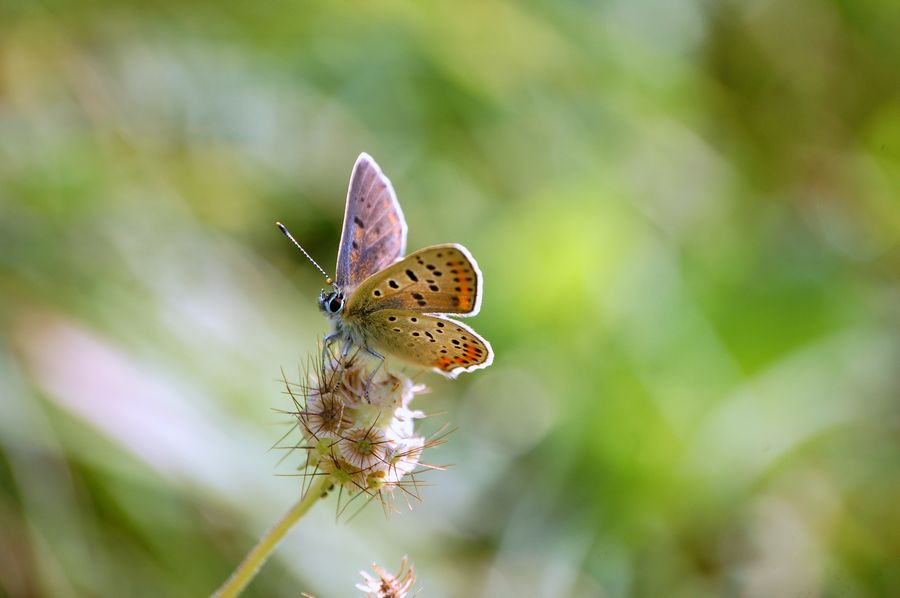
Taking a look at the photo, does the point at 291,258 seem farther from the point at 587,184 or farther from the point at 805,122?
the point at 805,122

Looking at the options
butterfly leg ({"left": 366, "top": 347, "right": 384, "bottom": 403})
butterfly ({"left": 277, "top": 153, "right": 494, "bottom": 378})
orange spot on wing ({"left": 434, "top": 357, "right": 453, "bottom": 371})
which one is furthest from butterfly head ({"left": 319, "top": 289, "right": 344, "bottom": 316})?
orange spot on wing ({"left": 434, "top": 357, "right": 453, "bottom": 371})

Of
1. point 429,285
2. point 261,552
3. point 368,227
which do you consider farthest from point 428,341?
point 261,552

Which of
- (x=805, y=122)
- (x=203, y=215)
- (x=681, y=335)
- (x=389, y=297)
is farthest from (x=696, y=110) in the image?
(x=389, y=297)

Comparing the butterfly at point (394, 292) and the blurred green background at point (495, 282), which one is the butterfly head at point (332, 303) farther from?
the blurred green background at point (495, 282)

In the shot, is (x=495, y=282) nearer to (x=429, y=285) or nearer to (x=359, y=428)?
(x=429, y=285)

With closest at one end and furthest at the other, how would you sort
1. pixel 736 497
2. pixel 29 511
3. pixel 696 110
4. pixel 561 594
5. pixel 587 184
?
pixel 29 511
pixel 561 594
pixel 736 497
pixel 587 184
pixel 696 110

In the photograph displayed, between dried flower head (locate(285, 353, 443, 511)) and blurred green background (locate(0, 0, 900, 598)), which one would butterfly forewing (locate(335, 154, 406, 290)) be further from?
blurred green background (locate(0, 0, 900, 598))
